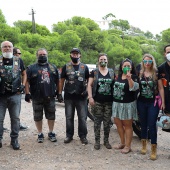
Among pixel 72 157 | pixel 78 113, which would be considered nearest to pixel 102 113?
pixel 78 113

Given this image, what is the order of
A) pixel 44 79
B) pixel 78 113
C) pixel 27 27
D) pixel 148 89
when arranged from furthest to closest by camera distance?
pixel 27 27 → pixel 78 113 → pixel 44 79 → pixel 148 89

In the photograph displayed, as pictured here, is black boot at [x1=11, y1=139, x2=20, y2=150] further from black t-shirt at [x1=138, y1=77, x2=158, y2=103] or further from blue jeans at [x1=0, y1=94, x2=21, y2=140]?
black t-shirt at [x1=138, y1=77, x2=158, y2=103]

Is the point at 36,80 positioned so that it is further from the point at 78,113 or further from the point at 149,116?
the point at 149,116

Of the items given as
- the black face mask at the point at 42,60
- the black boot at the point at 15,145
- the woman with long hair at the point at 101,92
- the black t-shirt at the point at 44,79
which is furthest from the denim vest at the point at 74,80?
the black boot at the point at 15,145

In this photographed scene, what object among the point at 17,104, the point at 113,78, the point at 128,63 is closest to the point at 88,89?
the point at 113,78

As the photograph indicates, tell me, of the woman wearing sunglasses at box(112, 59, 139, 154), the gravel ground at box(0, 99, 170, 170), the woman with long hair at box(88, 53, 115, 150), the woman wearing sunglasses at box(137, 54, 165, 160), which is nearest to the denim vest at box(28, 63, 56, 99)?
the woman with long hair at box(88, 53, 115, 150)

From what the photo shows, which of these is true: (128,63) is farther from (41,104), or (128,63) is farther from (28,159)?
(28,159)

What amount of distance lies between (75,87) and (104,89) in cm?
61

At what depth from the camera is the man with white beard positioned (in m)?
4.69

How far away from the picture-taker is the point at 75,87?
204 inches

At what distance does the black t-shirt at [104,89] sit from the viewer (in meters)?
4.90

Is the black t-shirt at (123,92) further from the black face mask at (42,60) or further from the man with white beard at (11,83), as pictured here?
the man with white beard at (11,83)

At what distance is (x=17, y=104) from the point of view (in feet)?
15.9

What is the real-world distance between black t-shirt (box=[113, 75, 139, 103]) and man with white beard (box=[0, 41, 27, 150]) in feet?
5.59
